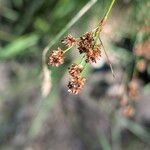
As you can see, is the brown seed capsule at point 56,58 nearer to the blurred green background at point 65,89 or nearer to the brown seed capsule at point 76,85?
the brown seed capsule at point 76,85

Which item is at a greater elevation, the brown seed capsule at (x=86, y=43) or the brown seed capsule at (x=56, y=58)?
the brown seed capsule at (x=56, y=58)

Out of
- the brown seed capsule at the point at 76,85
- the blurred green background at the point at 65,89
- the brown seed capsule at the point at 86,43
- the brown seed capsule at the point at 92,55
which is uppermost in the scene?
the blurred green background at the point at 65,89

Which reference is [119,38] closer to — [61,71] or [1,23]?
[61,71]

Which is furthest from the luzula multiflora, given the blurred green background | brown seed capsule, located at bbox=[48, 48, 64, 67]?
the blurred green background

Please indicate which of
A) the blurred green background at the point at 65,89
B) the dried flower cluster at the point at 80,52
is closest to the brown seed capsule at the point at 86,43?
the dried flower cluster at the point at 80,52

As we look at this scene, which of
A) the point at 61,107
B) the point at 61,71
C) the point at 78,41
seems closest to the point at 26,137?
the point at 61,107

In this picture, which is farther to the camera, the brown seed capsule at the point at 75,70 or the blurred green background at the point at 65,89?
the blurred green background at the point at 65,89

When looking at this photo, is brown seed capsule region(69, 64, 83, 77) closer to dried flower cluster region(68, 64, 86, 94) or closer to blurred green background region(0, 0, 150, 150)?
dried flower cluster region(68, 64, 86, 94)
